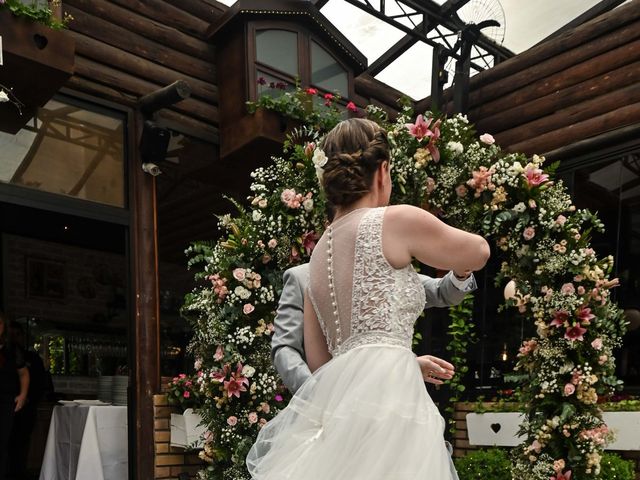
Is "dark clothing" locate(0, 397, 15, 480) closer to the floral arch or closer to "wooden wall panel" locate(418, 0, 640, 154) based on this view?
the floral arch

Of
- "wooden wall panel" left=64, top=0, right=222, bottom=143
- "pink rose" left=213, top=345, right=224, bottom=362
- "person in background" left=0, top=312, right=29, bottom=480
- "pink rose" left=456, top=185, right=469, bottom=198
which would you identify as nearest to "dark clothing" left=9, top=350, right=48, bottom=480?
"person in background" left=0, top=312, right=29, bottom=480

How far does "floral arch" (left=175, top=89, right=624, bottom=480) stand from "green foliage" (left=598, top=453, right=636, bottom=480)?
87cm

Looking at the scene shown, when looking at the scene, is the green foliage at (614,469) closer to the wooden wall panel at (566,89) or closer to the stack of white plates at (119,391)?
the wooden wall panel at (566,89)

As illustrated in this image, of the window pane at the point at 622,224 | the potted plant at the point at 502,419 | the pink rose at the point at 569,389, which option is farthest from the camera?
the window pane at the point at 622,224

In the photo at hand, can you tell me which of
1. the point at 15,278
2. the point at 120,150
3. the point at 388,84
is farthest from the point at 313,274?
the point at 15,278

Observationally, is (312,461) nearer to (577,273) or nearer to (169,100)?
(577,273)

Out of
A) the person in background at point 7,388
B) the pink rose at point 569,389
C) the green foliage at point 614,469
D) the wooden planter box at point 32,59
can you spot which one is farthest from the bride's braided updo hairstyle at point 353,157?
the person in background at point 7,388

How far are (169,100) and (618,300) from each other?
12.8 feet

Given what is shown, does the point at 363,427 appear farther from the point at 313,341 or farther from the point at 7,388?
the point at 7,388

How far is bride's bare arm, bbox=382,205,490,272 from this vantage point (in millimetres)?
1660

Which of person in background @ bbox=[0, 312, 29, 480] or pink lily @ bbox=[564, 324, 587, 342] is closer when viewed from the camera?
pink lily @ bbox=[564, 324, 587, 342]

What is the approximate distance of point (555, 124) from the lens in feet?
21.6

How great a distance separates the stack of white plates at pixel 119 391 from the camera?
617 centimetres

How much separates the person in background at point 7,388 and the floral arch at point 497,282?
7.65 ft
